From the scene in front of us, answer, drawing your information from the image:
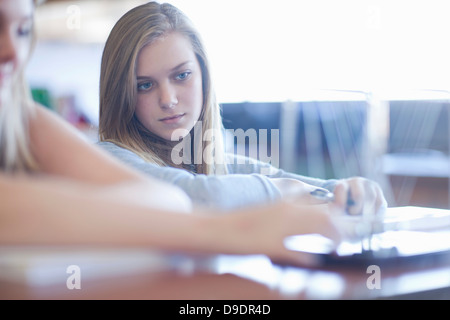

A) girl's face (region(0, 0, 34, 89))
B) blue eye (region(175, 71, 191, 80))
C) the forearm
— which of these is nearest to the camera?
the forearm

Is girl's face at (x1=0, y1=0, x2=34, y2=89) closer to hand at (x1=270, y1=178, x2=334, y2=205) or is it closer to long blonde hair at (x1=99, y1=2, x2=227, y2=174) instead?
long blonde hair at (x1=99, y1=2, x2=227, y2=174)

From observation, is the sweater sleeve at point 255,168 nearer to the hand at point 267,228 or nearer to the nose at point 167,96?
the nose at point 167,96

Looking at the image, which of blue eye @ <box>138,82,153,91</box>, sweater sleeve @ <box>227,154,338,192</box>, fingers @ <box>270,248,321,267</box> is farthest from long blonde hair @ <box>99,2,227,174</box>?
fingers @ <box>270,248,321,267</box>

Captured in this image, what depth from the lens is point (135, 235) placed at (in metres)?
0.31

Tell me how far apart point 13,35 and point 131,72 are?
0.20 m

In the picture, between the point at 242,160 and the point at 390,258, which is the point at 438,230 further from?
the point at 242,160

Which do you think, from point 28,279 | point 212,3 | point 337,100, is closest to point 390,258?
point 28,279

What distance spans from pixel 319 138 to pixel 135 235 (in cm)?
160

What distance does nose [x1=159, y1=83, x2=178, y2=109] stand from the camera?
59cm

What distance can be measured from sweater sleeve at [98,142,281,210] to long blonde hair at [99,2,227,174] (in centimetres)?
9

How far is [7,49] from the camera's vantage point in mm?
398

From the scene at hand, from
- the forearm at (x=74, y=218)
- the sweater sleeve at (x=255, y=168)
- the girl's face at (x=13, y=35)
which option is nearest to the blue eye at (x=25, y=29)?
the girl's face at (x=13, y=35)

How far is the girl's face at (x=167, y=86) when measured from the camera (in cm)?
59

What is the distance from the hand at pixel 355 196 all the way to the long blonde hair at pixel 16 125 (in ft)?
0.94
